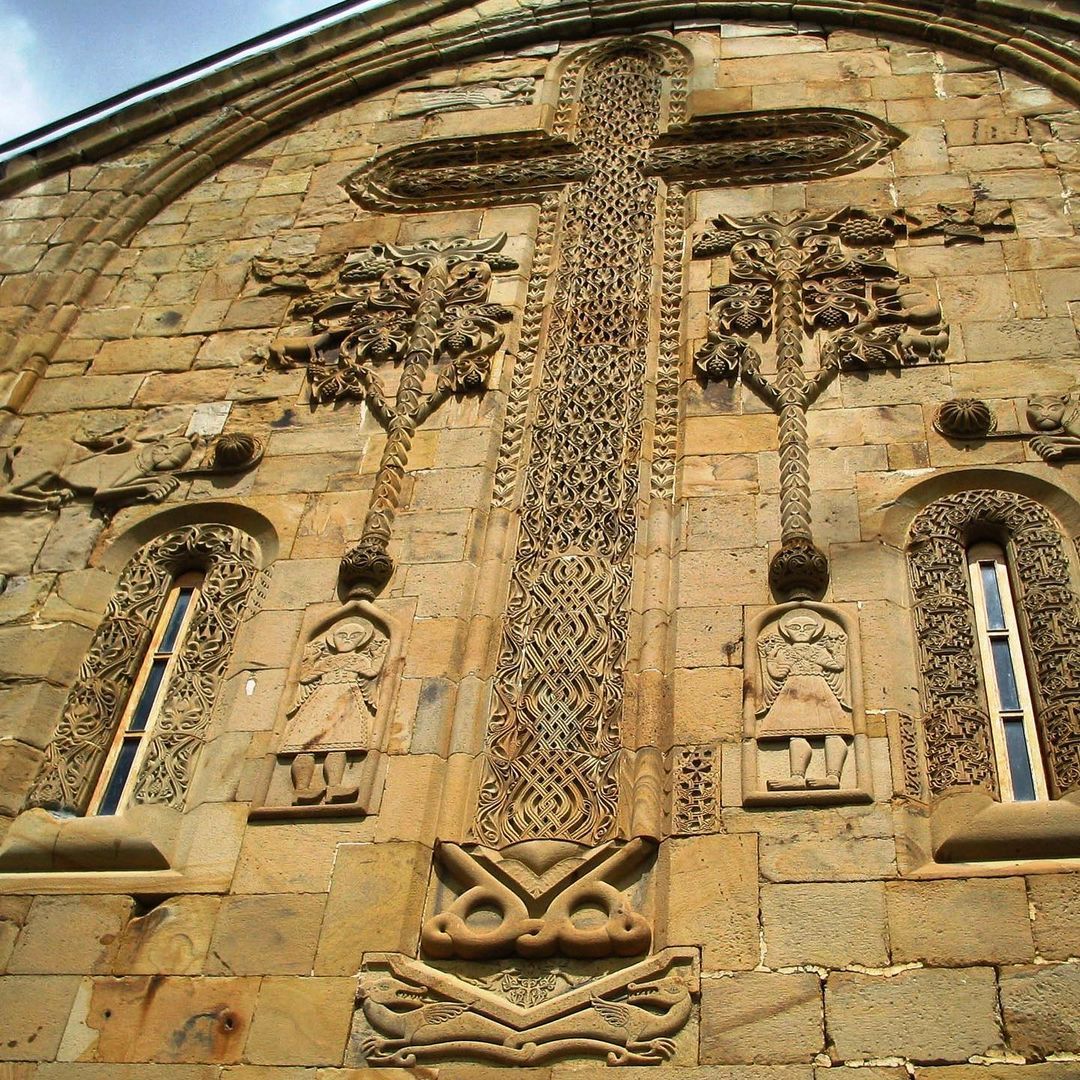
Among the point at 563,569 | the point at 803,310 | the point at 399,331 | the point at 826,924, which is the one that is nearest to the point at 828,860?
the point at 826,924

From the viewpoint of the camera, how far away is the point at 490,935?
623cm

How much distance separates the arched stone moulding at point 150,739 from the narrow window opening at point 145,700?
4cm

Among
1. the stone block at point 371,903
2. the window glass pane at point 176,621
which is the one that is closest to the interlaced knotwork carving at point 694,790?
the stone block at point 371,903

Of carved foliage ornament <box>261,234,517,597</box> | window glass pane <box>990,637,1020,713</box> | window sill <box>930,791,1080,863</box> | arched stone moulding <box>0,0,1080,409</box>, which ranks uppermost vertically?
arched stone moulding <box>0,0,1080,409</box>

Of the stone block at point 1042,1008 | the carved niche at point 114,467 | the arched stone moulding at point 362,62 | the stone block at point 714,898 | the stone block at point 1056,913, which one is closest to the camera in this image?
the stone block at point 1042,1008

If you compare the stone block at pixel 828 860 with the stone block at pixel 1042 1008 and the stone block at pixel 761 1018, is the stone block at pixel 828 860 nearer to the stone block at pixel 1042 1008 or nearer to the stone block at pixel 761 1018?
the stone block at pixel 761 1018

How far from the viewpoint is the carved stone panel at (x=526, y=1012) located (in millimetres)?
5793

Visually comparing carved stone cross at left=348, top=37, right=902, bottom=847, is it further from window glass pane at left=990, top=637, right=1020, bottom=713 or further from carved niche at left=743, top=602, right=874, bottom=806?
window glass pane at left=990, top=637, right=1020, bottom=713

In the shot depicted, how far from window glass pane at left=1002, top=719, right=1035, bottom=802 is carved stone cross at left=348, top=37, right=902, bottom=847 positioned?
1769 millimetres

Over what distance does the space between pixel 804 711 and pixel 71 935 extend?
3413 mm

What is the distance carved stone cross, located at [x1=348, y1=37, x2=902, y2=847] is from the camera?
6.92m

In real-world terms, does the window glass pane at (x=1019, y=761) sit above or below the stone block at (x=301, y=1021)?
above

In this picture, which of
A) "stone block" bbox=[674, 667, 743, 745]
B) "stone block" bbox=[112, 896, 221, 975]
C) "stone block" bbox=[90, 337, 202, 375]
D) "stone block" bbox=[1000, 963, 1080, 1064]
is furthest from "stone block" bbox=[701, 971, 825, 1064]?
"stone block" bbox=[90, 337, 202, 375]

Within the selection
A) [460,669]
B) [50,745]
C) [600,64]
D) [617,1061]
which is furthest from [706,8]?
[617,1061]
